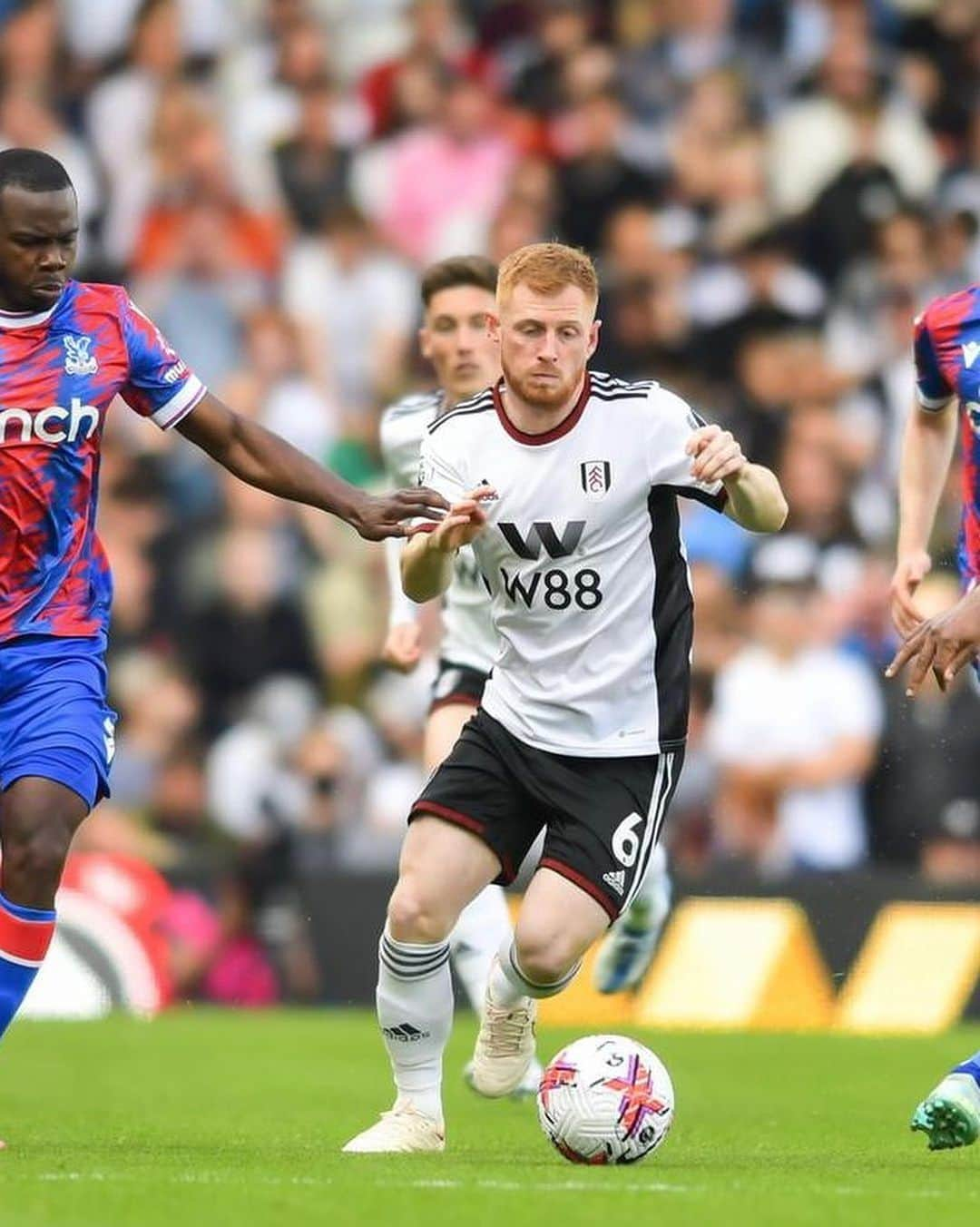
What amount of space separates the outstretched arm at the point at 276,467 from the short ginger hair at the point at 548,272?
0.65 m

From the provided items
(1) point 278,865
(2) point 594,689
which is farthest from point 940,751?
(2) point 594,689

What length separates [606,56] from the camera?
1900 cm

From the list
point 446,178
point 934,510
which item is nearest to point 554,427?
point 934,510

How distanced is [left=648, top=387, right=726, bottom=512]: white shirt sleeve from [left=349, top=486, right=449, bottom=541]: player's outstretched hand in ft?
2.10

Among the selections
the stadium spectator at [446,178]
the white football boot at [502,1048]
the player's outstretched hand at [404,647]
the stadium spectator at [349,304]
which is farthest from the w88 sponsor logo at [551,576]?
the stadium spectator at [446,178]

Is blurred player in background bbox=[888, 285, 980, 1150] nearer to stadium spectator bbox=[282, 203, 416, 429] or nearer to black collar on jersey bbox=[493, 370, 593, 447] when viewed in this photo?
black collar on jersey bbox=[493, 370, 593, 447]

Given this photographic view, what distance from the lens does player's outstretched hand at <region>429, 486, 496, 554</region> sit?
739cm

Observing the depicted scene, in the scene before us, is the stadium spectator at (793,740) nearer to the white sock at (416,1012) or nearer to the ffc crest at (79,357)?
the white sock at (416,1012)

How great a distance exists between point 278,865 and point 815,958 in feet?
9.47

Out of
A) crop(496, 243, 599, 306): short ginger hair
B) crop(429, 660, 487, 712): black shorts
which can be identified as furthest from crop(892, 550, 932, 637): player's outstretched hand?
crop(429, 660, 487, 712): black shorts

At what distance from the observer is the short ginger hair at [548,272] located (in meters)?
7.71

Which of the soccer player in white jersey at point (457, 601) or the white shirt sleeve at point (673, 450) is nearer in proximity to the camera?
the white shirt sleeve at point (673, 450)

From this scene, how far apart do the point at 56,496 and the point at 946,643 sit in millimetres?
2574

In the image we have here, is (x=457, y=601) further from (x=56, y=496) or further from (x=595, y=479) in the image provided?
→ (x=56, y=496)
